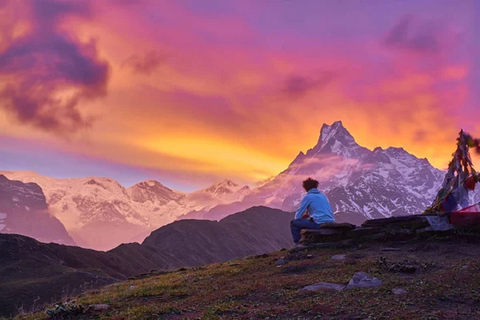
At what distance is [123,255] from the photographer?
82.3 metres

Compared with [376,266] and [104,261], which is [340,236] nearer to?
[376,266]

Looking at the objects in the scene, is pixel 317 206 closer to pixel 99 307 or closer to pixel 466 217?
pixel 466 217

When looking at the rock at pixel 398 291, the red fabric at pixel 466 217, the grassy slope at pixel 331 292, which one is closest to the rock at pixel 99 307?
the grassy slope at pixel 331 292

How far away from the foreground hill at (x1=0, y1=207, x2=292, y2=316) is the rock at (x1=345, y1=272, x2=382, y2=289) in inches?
401

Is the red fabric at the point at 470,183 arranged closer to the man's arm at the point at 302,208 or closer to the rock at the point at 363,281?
the man's arm at the point at 302,208

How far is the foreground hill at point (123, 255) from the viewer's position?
37.5m

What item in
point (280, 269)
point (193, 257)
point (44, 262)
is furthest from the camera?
point (193, 257)

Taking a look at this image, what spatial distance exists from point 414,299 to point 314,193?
25.2ft

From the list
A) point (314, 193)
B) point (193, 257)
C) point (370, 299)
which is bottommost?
point (193, 257)

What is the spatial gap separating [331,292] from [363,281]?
963 mm

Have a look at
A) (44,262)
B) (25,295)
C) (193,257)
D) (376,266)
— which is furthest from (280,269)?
(193,257)

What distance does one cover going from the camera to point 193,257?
109 metres

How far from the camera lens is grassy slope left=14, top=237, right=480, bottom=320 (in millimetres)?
7066

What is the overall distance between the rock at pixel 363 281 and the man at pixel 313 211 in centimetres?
574
